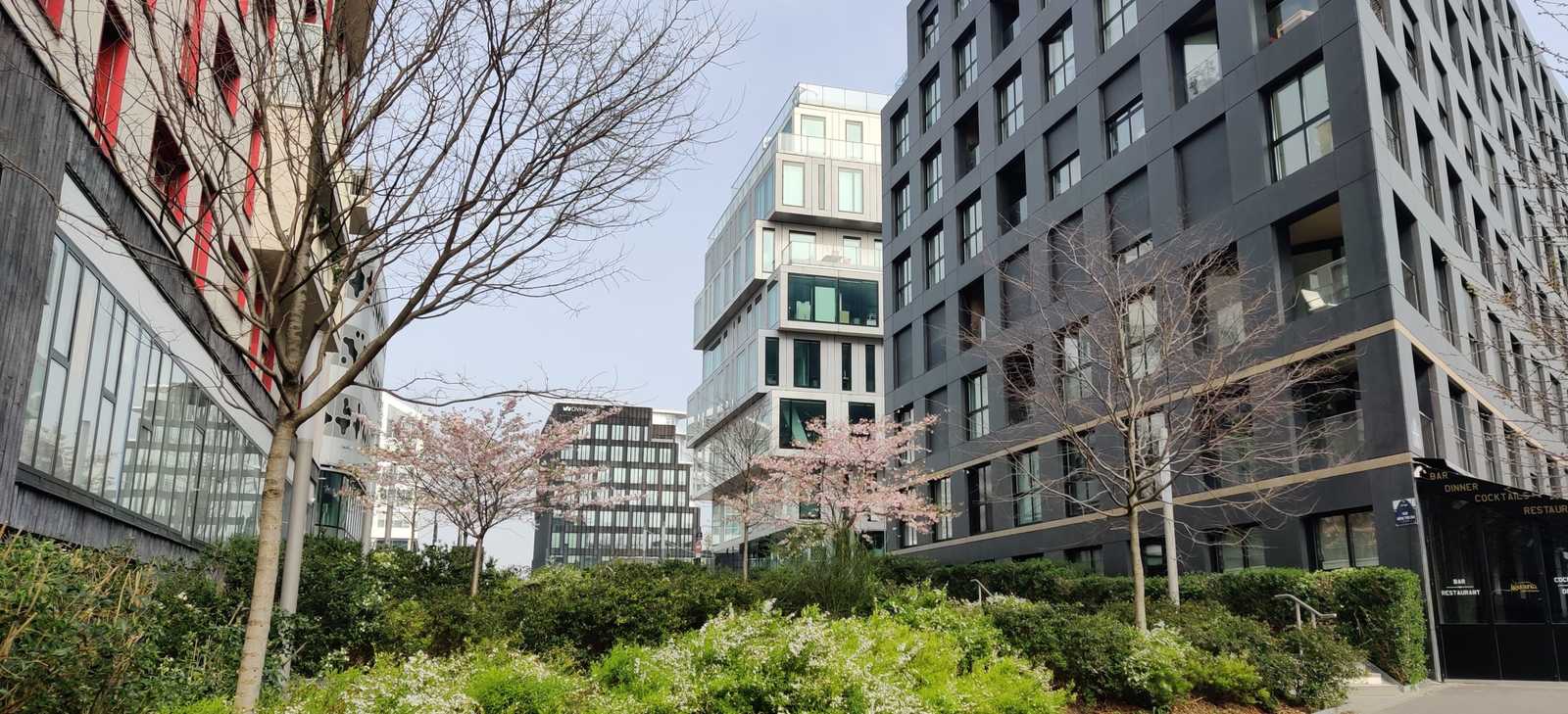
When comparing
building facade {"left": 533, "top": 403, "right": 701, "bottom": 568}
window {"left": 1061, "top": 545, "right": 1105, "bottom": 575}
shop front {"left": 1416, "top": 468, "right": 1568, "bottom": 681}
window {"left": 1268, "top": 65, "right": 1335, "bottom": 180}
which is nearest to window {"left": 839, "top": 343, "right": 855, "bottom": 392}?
window {"left": 1061, "top": 545, "right": 1105, "bottom": 575}

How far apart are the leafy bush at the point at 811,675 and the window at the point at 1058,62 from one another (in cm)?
2555

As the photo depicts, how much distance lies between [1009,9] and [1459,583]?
24907 millimetres

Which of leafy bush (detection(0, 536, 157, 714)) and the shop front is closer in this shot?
leafy bush (detection(0, 536, 157, 714))

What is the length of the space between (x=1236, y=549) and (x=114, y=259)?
2135 centimetres

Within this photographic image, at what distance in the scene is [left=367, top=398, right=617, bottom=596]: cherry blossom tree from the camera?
30719 millimetres

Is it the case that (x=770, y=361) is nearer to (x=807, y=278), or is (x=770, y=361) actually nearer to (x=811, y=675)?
(x=807, y=278)

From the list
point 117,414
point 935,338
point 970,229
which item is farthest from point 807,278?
point 117,414

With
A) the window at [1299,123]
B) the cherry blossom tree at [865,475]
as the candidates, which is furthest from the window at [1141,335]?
the cherry blossom tree at [865,475]

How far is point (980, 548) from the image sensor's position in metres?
33.6

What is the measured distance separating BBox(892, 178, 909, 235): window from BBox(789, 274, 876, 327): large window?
1304cm

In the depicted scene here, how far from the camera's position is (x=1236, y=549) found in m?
23.0

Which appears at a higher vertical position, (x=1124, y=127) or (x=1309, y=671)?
(x=1124, y=127)

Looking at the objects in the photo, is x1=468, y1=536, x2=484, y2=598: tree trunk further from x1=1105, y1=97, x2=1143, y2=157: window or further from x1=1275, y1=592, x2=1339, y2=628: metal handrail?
x1=1105, y1=97, x2=1143, y2=157: window

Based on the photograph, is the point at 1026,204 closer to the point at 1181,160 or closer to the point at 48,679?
the point at 1181,160
